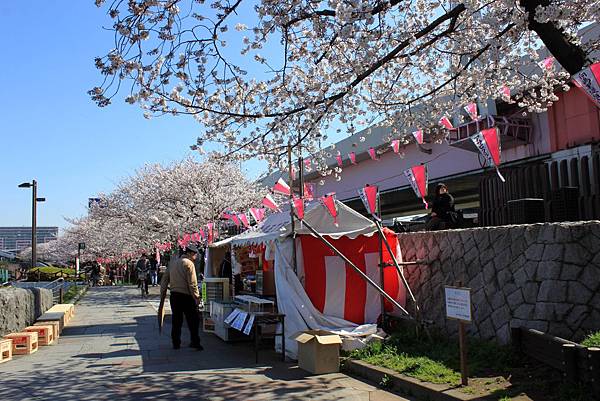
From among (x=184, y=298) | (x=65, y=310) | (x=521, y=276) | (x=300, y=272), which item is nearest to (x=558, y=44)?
(x=521, y=276)

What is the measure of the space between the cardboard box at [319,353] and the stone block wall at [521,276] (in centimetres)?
198

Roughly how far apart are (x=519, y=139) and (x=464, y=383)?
373 inches

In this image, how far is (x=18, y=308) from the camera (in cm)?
1156

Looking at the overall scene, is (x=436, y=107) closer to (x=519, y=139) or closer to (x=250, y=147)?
(x=250, y=147)

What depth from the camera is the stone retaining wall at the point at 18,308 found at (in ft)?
35.0

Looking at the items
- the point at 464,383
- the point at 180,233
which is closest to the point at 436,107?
the point at 464,383

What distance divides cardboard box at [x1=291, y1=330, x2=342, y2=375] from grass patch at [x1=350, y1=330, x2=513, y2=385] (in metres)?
0.53

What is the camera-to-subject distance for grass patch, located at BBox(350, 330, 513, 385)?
23.0 ft

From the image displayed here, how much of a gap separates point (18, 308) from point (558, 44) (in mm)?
11217

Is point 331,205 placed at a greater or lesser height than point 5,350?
greater

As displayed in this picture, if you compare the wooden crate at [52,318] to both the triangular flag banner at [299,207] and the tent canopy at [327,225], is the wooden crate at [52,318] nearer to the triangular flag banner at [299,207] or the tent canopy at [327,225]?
the tent canopy at [327,225]

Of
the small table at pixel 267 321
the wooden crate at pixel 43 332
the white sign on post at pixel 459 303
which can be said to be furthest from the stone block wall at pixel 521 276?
the wooden crate at pixel 43 332

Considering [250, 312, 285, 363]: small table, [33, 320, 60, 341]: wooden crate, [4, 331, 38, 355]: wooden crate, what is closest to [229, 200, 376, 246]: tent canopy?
[250, 312, 285, 363]: small table

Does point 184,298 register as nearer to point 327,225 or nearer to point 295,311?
point 295,311
